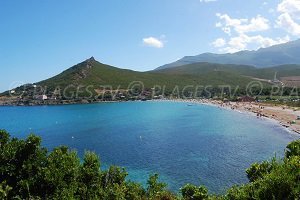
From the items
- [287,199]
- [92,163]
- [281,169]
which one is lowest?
[92,163]

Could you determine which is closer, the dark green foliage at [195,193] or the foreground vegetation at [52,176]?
the foreground vegetation at [52,176]

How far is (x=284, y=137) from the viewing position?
104 m

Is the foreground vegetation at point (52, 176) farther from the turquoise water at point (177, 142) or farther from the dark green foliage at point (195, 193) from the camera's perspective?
the turquoise water at point (177, 142)

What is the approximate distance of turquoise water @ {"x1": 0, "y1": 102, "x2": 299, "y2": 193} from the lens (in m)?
69.8

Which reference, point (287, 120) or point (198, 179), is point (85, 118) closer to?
point (287, 120)

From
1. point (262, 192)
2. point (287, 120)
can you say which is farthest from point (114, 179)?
point (287, 120)

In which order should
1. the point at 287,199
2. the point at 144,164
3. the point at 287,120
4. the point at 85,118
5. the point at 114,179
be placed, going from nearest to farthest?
the point at 287,199, the point at 114,179, the point at 144,164, the point at 287,120, the point at 85,118

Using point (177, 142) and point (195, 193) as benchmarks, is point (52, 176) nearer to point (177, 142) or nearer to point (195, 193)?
point (195, 193)

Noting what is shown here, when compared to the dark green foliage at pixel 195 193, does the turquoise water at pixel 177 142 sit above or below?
below

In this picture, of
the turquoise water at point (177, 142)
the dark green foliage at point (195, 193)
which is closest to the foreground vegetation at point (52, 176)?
the dark green foliage at point (195, 193)

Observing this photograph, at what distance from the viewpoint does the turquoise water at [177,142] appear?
69812 mm

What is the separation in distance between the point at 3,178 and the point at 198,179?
140 feet

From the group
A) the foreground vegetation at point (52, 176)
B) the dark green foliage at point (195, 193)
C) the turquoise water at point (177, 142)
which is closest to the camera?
the foreground vegetation at point (52, 176)

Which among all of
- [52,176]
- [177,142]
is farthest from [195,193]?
[177,142]
